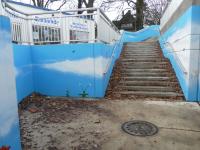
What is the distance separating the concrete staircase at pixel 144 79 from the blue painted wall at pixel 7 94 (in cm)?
445

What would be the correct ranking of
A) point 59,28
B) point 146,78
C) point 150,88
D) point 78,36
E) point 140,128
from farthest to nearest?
point 146,78, point 78,36, point 150,88, point 59,28, point 140,128

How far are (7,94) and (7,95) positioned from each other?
0.04 ft

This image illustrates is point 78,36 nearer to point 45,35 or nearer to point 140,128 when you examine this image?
point 45,35

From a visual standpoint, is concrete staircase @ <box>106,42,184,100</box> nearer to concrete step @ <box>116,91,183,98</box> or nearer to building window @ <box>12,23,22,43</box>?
concrete step @ <box>116,91,183,98</box>

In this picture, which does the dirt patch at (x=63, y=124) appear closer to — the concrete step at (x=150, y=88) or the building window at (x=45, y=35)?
the concrete step at (x=150, y=88)

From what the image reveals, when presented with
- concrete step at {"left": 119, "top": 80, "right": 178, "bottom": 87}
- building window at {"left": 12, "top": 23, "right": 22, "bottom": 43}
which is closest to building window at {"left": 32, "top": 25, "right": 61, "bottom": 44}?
building window at {"left": 12, "top": 23, "right": 22, "bottom": 43}

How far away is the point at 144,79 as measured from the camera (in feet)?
26.1

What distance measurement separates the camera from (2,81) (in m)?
2.59

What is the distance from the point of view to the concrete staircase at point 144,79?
7031 millimetres

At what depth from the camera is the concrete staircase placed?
703 cm

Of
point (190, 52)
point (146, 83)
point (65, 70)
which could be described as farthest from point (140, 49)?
point (65, 70)

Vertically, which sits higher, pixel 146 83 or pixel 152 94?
pixel 146 83

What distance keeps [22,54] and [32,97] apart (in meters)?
1.43

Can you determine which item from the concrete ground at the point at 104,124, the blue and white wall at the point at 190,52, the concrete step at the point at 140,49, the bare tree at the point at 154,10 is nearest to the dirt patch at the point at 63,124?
the concrete ground at the point at 104,124
